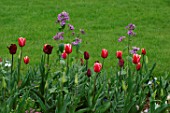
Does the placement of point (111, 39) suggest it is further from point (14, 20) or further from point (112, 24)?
point (14, 20)

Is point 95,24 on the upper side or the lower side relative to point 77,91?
lower

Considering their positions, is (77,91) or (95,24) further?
(95,24)

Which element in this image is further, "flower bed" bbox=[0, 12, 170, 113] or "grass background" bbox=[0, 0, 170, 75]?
"grass background" bbox=[0, 0, 170, 75]

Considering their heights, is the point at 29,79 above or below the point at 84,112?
above

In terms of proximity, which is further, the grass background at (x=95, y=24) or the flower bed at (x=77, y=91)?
the grass background at (x=95, y=24)

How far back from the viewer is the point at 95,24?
11516 mm

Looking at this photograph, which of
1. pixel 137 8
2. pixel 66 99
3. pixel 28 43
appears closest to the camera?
pixel 66 99

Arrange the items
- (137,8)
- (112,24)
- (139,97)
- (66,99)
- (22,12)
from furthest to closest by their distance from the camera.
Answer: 1. (137,8)
2. (22,12)
3. (112,24)
4. (139,97)
5. (66,99)

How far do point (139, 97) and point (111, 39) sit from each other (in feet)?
17.6

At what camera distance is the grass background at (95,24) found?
9.23 meters

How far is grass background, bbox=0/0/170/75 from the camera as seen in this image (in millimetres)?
9234

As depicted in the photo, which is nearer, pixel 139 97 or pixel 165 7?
pixel 139 97

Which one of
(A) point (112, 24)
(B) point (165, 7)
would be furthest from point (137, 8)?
(A) point (112, 24)

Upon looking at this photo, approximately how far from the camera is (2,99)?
465 cm
